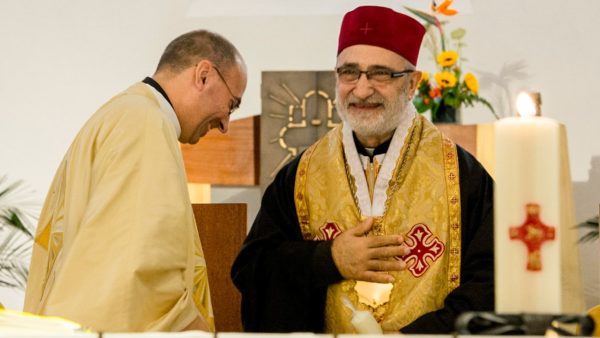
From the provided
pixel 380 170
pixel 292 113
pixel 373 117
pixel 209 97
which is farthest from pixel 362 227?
pixel 292 113

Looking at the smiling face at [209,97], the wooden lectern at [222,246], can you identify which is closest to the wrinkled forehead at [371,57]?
the smiling face at [209,97]

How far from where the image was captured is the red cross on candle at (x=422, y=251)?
376 cm

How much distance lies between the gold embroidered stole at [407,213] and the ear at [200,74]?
647 mm

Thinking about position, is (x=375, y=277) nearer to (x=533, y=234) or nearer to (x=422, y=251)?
(x=422, y=251)

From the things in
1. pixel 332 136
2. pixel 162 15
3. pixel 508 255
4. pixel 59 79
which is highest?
pixel 162 15

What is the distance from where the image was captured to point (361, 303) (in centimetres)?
374

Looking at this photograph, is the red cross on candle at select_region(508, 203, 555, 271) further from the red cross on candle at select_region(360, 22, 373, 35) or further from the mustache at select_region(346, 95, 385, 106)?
the red cross on candle at select_region(360, 22, 373, 35)

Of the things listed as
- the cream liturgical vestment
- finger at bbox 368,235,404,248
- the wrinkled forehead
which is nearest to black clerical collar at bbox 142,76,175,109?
the cream liturgical vestment

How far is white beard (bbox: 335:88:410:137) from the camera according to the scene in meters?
3.88

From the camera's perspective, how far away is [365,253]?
3.64 m

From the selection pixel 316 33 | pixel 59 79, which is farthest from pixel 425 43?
pixel 59 79

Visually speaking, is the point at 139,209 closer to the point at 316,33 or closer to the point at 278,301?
the point at 278,301

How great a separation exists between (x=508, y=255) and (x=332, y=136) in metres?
2.68

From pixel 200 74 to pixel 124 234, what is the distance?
3.23 feet
